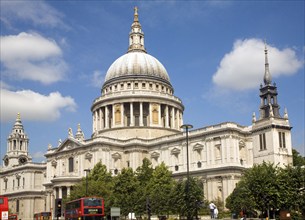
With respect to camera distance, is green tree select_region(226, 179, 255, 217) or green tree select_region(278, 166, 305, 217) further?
green tree select_region(278, 166, 305, 217)

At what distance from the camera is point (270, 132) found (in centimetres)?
9244

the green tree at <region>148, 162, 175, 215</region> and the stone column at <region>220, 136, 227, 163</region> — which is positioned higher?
the stone column at <region>220, 136, 227, 163</region>

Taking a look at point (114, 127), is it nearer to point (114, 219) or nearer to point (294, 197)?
point (114, 219)

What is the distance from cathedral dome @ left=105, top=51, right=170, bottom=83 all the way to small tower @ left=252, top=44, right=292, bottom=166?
39.9 meters

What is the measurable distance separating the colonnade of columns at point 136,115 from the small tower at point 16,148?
39906 millimetres

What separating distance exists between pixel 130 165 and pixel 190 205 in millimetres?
42053

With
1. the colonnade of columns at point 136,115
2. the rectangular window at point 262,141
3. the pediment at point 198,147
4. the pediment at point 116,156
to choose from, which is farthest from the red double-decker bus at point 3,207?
the colonnade of columns at point 136,115

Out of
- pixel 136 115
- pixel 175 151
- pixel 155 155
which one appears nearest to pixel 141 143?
pixel 155 155

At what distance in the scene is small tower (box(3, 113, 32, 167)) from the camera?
517 ft

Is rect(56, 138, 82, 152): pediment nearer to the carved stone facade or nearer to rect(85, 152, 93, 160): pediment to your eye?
the carved stone facade

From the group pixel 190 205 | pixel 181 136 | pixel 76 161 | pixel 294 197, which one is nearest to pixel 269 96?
pixel 181 136

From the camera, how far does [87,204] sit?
6506 centimetres

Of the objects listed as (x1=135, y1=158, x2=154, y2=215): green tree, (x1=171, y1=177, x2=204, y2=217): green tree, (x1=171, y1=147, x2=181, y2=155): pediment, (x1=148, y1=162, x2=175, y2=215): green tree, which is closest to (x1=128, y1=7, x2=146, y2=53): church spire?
(x1=171, y1=147, x2=181, y2=155): pediment

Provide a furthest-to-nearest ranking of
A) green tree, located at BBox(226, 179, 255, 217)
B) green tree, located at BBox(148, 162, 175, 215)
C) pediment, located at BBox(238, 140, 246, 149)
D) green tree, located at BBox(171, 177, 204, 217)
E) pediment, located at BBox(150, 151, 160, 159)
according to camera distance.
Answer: pediment, located at BBox(150, 151, 160, 159) → pediment, located at BBox(238, 140, 246, 149) → green tree, located at BBox(148, 162, 175, 215) → green tree, located at BBox(171, 177, 204, 217) → green tree, located at BBox(226, 179, 255, 217)
